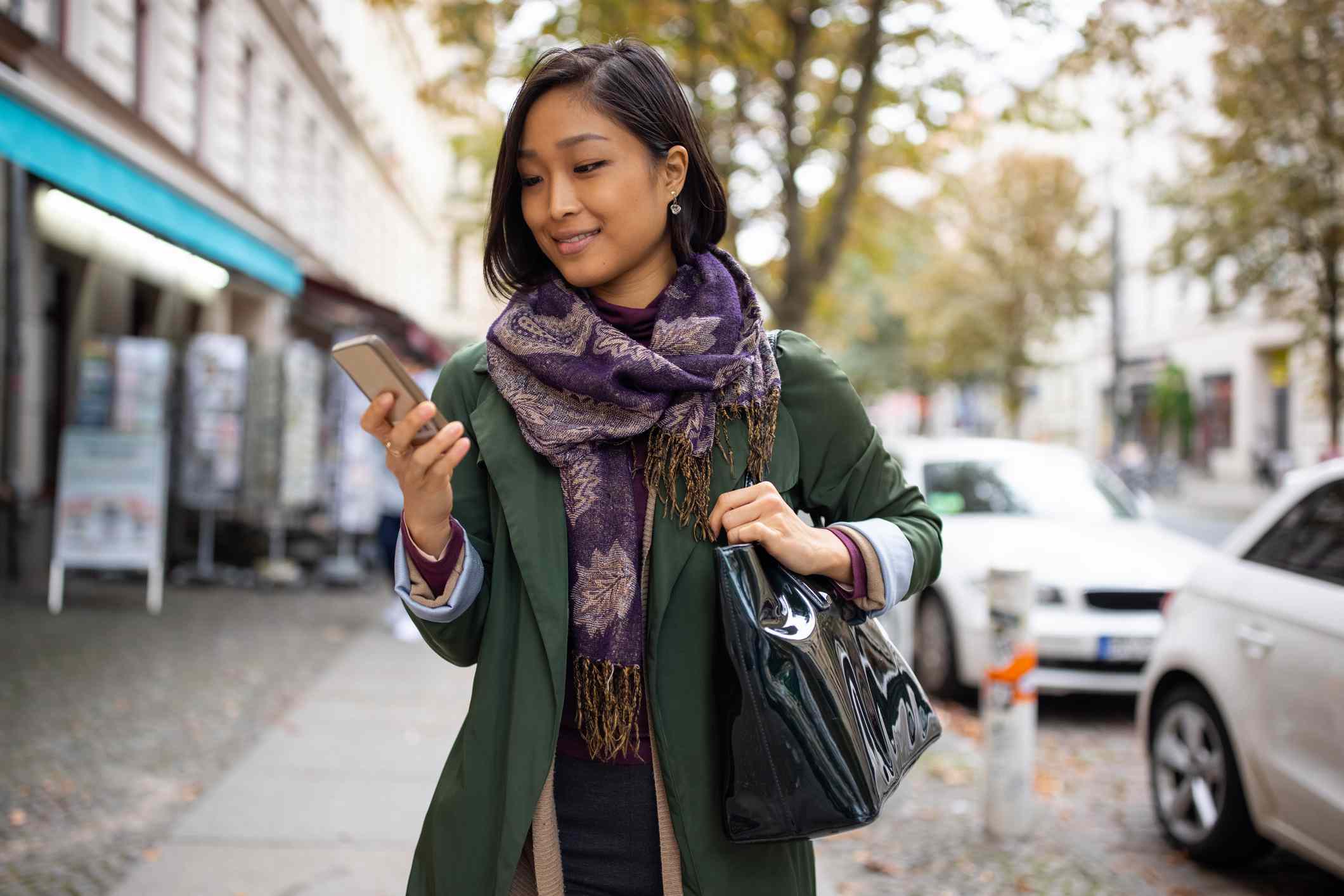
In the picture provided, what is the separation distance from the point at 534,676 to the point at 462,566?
0.18m

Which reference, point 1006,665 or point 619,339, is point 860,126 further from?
point 619,339

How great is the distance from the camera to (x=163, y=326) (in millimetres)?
13586

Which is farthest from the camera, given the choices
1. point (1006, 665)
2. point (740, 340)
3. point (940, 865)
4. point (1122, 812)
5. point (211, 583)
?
point (211, 583)

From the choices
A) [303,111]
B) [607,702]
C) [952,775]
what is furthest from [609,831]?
[303,111]

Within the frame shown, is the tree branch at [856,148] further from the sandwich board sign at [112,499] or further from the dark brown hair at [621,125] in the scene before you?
the dark brown hair at [621,125]

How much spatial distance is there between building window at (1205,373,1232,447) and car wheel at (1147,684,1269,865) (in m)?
32.1

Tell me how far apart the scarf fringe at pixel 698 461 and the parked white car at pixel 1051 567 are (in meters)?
4.62

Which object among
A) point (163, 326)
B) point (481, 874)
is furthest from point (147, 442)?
point (481, 874)

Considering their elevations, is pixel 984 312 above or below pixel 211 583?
above

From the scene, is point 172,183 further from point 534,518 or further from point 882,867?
point 534,518

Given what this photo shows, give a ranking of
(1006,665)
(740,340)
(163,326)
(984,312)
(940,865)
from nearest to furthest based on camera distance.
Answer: (740,340) → (940,865) → (1006,665) → (163,326) → (984,312)

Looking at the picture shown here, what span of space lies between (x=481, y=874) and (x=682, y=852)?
0.27 m

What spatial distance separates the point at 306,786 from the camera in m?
4.91

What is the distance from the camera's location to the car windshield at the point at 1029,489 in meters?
7.93
